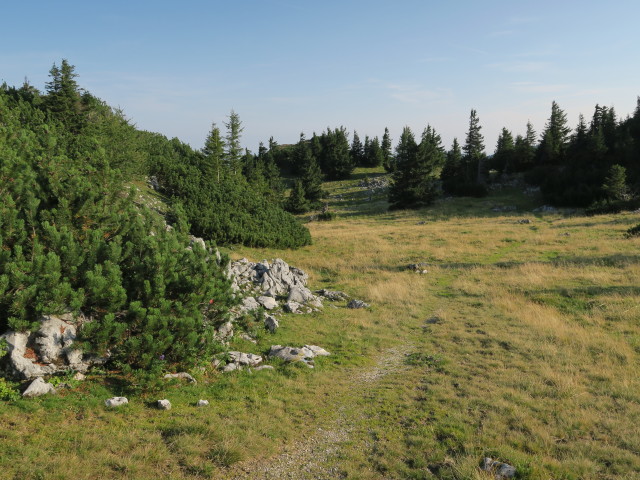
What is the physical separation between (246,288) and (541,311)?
42.5 ft

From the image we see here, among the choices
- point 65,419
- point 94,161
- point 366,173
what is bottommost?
point 65,419

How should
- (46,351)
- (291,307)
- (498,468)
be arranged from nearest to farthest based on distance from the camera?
(498,468) → (46,351) → (291,307)

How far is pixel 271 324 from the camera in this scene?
1381 centimetres

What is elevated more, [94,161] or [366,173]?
[366,173]

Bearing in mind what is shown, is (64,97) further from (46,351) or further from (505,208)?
(505,208)

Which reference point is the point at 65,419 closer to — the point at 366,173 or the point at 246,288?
the point at 246,288

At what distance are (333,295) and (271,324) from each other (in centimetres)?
570

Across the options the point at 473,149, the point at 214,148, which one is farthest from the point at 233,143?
the point at 473,149

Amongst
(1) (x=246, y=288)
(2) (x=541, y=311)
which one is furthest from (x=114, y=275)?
(2) (x=541, y=311)

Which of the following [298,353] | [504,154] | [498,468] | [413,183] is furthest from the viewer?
[504,154]

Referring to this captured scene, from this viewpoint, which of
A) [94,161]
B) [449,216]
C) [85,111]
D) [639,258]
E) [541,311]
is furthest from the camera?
[449,216]

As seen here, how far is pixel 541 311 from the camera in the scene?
52.3ft

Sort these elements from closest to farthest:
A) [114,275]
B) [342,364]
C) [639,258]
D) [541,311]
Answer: [114,275] < [342,364] < [541,311] < [639,258]

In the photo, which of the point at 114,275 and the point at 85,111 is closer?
the point at 114,275
